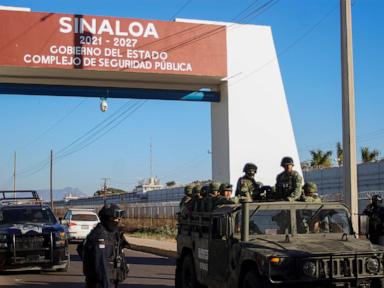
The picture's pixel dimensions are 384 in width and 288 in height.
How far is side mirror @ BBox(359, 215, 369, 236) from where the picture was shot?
35.4 ft

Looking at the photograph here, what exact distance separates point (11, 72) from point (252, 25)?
310 inches

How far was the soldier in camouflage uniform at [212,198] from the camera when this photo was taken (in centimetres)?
1050

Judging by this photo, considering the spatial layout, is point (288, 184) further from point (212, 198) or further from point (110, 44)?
point (110, 44)

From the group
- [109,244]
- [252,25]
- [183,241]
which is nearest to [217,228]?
[183,241]

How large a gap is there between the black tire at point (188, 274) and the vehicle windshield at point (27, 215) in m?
5.97

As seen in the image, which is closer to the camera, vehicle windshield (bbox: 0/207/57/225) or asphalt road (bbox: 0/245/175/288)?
asphalt road (bbox: 0/245/175/288)

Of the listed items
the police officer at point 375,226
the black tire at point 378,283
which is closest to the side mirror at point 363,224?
the police officer at point 375,226

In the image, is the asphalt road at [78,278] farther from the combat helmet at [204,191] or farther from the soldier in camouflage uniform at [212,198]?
the soldier in camouflage uniform at [212,198]

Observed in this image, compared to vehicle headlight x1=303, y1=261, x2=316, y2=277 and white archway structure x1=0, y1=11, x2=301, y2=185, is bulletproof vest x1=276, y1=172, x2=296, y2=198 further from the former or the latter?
white archway structure x1=0, y1=11, x2=301, y2=185

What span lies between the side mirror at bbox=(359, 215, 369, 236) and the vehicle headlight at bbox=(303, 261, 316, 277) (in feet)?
10.2

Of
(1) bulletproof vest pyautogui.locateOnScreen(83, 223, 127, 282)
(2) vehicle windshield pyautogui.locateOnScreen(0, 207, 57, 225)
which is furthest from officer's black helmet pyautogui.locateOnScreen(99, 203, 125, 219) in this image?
(2) vehicle windshield pyautogui.locateOnScreen(0, 207, 57, 225)

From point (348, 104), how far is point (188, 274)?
5334 millimetres

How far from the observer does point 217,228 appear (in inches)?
364

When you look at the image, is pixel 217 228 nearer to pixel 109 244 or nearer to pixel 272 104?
pixel 109 244
